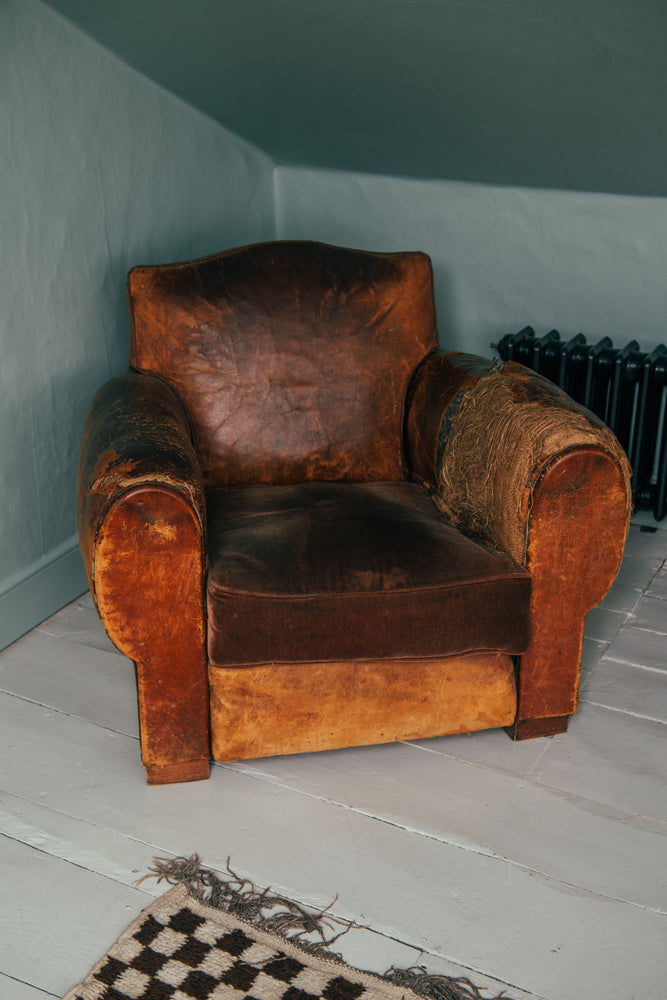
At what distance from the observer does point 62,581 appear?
2.28 m

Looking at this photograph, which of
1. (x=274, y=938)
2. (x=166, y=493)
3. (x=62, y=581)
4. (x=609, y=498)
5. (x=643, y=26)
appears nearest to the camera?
(x=274, y=938)

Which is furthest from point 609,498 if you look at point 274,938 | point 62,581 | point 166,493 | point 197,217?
point 197,217

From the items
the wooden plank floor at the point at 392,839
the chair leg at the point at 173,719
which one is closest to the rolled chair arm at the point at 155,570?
the chair leg at the point at 173,719

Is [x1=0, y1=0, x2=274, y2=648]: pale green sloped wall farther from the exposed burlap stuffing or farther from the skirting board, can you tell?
the exposed burlap stuffing

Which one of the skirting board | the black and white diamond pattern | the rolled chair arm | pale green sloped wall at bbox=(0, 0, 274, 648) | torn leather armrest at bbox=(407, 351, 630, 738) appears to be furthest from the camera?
the skirting board

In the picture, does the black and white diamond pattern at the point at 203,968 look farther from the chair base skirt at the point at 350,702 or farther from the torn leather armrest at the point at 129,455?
the torn leather armrest at the point at 129,455

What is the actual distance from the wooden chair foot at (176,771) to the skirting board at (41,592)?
631 millimetres

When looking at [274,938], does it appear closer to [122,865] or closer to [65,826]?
[122,865]

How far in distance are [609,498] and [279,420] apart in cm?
78

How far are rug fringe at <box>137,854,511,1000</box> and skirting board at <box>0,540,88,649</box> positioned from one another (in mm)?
819

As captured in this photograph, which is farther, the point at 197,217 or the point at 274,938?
the point at 197,217

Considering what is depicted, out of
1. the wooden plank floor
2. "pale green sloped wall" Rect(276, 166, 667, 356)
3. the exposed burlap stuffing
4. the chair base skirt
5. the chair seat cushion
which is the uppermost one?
"pale green sloped wall" Rect(276, 166, 667, 356)

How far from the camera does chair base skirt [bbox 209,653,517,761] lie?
1.62 meters

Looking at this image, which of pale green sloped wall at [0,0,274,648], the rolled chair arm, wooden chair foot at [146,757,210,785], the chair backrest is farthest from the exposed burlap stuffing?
pale green sloped wall at [0,0,274,648]
